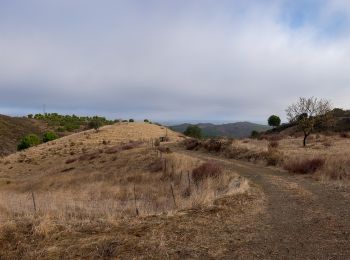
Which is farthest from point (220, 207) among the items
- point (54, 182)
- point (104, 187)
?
A: point (54, 182)

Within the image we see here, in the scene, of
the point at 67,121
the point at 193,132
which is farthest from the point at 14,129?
the point at 193,132

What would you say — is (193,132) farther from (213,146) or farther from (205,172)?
(205,172)

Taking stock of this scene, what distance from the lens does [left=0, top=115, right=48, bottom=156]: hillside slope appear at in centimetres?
10438

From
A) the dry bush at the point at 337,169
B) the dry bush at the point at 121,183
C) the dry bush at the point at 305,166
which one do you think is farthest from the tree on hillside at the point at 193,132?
the dry bush at the point at 337,169

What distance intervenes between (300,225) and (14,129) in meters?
126

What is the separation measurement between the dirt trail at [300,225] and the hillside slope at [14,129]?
89.2 metres

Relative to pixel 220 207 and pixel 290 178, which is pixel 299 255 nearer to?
pixel 220 207

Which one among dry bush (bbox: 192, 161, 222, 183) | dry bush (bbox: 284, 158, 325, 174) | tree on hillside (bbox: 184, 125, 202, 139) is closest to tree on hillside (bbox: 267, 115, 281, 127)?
tree on hillside (bbox: 184, 125, 202, 139)

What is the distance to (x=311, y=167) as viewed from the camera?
2078 cm

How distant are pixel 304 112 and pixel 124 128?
150 ft

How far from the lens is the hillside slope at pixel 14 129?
104381 millimetres

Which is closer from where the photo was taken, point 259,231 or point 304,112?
point 259,231

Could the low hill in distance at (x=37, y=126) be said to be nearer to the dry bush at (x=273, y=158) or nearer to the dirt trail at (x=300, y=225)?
the dry bush at (x=273, y=158)

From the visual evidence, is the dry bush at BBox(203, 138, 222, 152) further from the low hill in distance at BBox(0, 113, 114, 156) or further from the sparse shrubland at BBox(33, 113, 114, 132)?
the sparse shrubland at BBox(33, 113, 114, 132)
